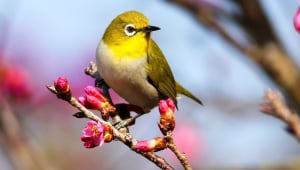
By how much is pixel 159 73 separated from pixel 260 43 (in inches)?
38.7

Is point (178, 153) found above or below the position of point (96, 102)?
below

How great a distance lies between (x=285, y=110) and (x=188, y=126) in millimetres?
3932

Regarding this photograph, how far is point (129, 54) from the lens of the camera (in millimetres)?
4039

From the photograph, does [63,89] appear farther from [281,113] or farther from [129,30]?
[129,30]

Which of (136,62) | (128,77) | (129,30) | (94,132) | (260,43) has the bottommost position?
(94,132)

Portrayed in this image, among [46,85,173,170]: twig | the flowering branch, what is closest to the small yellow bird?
[46,85,173,170]: twig

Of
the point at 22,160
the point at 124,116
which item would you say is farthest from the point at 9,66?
the point at 124,116

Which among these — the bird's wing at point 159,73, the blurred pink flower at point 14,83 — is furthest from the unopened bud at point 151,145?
the blurred pink flower at point 14,83

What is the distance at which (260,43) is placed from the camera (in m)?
4.90

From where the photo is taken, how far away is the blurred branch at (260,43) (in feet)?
15.0

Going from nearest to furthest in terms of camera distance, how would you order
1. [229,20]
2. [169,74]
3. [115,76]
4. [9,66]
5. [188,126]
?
[115,76], [169,74], [229,20], [9,66], [188,126]

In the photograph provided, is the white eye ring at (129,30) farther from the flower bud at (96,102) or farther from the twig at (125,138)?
the twig at (125,138)

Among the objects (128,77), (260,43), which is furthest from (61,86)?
(260,43)

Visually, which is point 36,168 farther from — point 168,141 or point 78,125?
point 78,125
